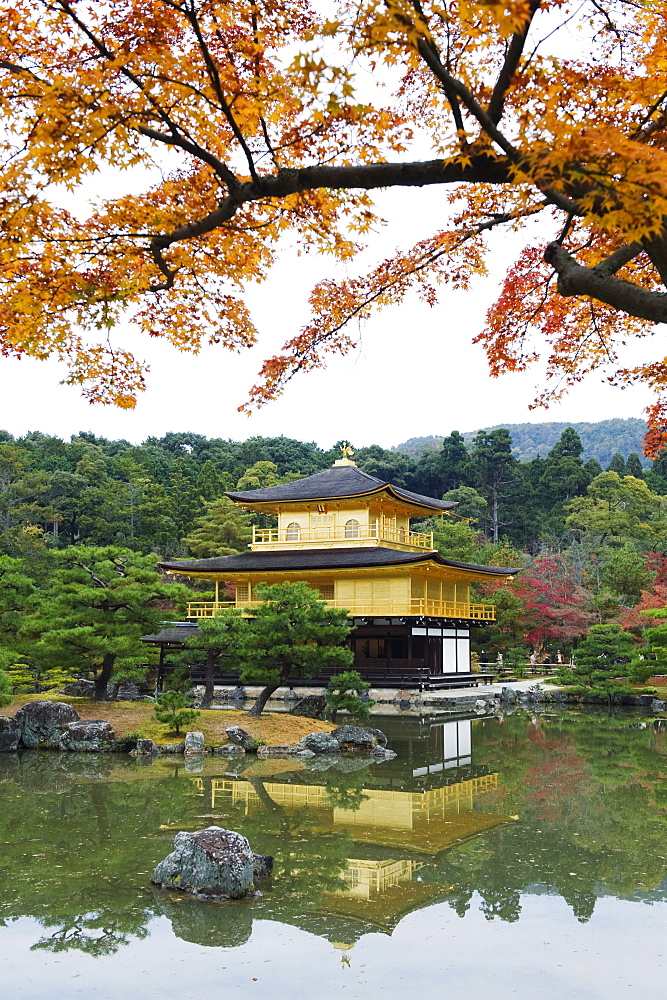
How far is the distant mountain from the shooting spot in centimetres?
11312

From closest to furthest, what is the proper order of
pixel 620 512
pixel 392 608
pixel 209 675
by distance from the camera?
1. pixel 209 675
2. pixel 392 608
3. pixel 620 512

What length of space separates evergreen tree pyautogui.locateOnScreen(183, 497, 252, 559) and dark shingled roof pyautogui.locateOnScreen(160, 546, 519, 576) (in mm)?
10625

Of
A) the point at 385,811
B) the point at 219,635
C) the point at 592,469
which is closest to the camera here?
the point at 385,811

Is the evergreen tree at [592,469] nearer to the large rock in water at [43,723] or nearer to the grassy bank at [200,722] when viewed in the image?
the grassy bank at [200,722]

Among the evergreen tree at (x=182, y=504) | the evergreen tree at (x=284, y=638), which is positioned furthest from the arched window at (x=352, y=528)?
the evergreen tree at (x=182, y=504)

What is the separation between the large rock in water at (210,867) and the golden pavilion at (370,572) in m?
16.4

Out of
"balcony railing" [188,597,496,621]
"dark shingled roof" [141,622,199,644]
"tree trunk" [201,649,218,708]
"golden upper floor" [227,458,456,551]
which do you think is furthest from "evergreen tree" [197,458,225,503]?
"tree trunk" [201,649,218,708]

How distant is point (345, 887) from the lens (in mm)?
6273

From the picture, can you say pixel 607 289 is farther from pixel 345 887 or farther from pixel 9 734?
pixel 9 734

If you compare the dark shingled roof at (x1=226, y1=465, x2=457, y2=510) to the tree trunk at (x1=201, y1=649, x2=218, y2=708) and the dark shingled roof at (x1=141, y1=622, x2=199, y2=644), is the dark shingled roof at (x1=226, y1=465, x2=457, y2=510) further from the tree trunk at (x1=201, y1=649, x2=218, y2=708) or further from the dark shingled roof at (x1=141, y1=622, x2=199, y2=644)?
the tree trunk at (x1=201, y1=649, x2=218, y2=708)

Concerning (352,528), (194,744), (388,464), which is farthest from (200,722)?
(388,464)

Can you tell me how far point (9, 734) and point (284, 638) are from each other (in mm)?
5273

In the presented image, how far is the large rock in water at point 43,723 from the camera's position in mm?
14062

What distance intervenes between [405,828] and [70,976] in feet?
14.2
